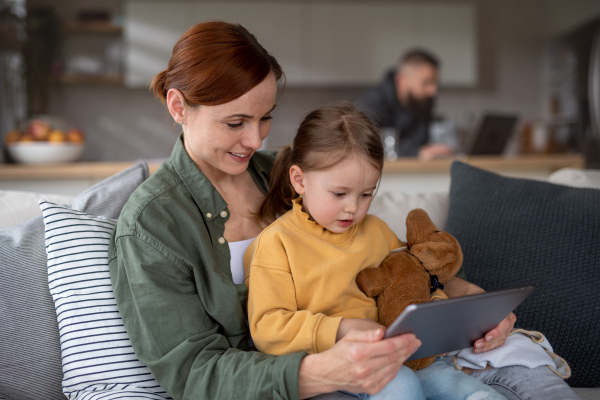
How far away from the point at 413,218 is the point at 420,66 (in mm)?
2724

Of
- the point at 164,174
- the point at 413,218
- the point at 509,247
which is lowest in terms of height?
the point at 509,247

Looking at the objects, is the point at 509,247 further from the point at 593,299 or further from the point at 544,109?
the point at 544,109

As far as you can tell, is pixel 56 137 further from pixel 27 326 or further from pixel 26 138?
pixel 27 326

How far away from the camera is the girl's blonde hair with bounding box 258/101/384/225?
1.13 m

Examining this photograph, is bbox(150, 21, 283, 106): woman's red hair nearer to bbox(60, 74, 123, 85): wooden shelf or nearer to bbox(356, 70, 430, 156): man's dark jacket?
bbox(356, 70, 430, 156): man's dark jacket

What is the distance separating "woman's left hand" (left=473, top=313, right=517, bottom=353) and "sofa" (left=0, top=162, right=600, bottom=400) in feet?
0.87

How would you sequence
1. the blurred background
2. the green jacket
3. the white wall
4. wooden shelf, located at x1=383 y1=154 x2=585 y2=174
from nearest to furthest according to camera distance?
the green jacket, wooden shelf, located at x1=383 y1=154 x2=585 y2=174, the blurred background, the white wall

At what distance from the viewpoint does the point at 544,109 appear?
18.2ft

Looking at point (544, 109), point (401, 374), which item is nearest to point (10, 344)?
point (401, 374)

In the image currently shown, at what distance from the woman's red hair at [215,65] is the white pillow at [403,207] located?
65 centimetres

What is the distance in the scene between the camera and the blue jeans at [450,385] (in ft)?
3.32

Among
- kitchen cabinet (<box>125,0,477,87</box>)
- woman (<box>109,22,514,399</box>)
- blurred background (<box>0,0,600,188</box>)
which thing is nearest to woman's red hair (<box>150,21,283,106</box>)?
woman (<box>109,22,514,399</box>)

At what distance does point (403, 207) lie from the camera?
1635mm

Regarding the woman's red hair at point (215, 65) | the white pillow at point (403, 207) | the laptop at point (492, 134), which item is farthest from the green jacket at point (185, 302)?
the laptop at point (492, 134)
